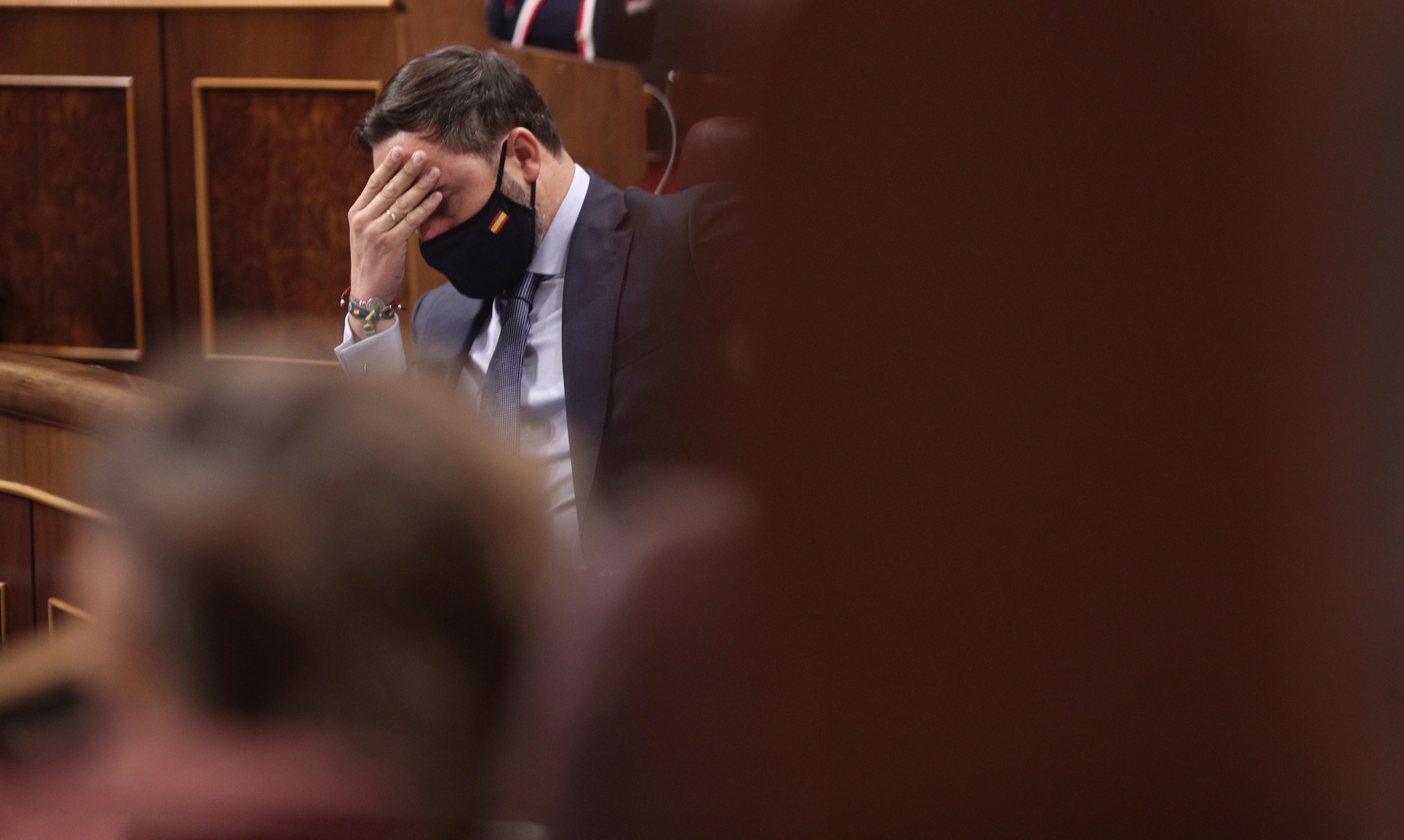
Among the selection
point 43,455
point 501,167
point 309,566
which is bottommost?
point 43,455

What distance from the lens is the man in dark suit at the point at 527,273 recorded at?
1.37m

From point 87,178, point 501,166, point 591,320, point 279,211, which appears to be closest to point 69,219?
point 87,178

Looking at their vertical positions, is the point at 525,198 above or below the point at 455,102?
below

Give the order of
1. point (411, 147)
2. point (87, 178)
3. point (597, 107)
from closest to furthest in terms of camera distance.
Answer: point (411, 147) < point (597, 107) < point (87, 178)

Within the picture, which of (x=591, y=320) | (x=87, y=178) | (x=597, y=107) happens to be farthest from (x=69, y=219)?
(x=591, y=320)

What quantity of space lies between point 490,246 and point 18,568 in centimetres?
99

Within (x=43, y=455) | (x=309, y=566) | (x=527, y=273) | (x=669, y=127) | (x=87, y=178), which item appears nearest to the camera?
(x=309, y=566)

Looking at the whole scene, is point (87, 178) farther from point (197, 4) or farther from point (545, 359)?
point (545, 359)

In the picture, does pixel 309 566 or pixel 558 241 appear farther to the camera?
pixel 558 241

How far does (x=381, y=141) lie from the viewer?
4.57 feet

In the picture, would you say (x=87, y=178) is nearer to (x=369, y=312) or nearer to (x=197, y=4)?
(x=197, y=4)

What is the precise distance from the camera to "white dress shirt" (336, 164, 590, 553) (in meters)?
1.38

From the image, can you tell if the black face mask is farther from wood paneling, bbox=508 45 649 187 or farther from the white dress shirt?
wood paneling, bbox=508 45 649 187

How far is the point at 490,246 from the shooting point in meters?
1.43
